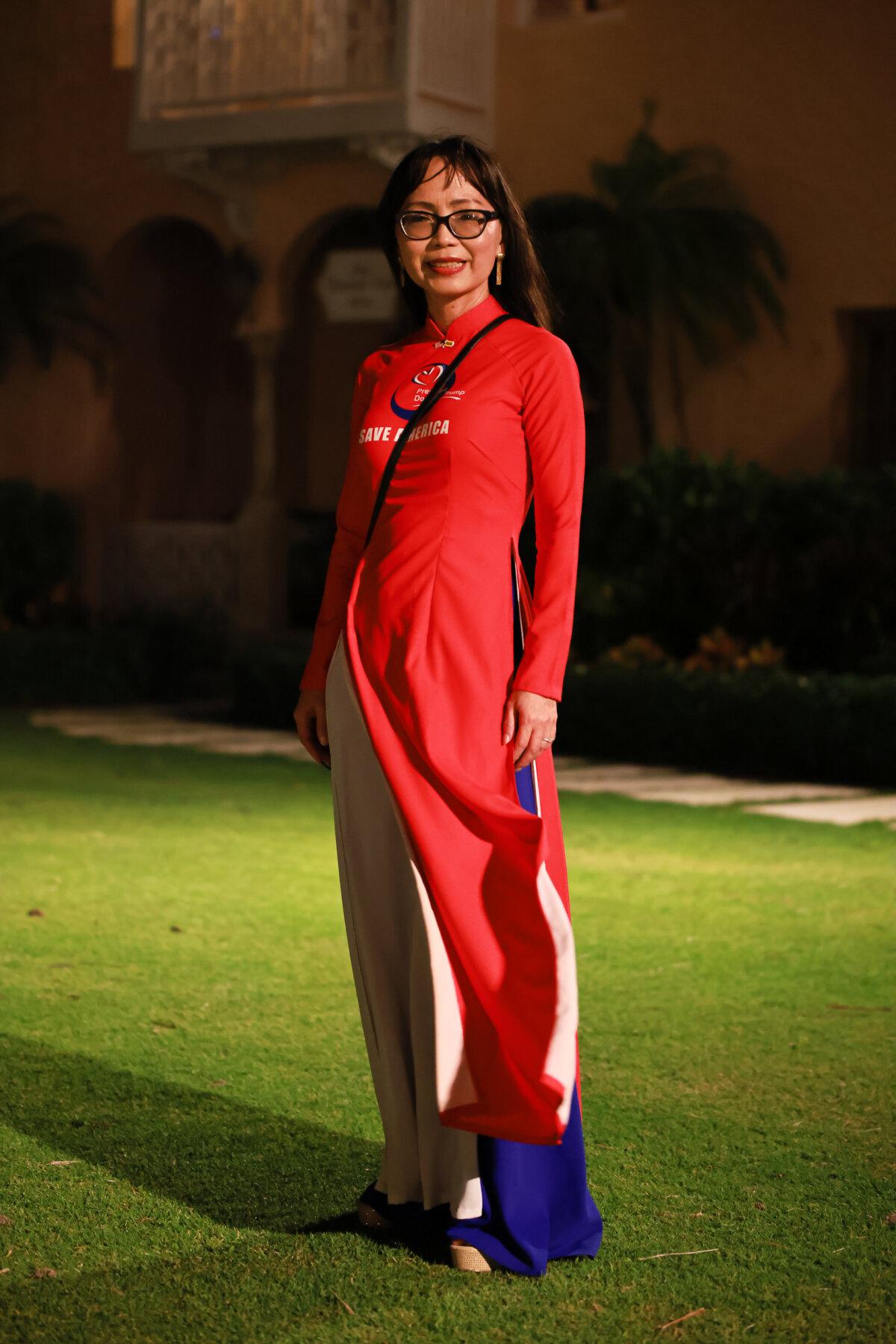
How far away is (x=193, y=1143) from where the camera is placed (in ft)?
11.9

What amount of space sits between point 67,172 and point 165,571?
3.80 metres

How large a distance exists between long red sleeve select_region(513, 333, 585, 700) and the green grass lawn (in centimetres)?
105

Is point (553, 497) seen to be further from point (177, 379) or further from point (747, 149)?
point (177, 379)

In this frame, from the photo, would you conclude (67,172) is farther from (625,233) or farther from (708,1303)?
(708,1303)

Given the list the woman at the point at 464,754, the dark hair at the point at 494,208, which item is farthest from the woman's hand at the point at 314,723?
the dark hair at the point at 494,208

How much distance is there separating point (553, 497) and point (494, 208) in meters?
0.54

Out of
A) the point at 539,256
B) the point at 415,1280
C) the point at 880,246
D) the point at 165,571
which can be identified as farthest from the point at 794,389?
the point at 415,1280

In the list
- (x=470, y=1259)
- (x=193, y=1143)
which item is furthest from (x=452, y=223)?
(x=193, y=1143)

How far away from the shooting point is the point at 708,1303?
9.35ft

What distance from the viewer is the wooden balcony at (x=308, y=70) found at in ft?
41.1

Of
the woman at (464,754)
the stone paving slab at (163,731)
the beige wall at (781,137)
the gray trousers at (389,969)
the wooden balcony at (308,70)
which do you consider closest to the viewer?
the woman at (464,754)

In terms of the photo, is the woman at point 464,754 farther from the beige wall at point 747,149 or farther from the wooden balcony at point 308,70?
the wooden balcony at point 308,70

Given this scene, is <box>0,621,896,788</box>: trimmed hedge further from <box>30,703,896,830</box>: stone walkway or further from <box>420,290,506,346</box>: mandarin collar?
<box>420,290,506,346</box>: mandarin collar

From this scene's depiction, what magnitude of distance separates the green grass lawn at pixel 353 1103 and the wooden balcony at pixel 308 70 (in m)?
7.38
